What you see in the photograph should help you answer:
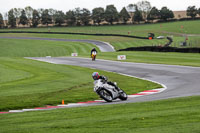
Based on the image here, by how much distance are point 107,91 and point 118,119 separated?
470cm

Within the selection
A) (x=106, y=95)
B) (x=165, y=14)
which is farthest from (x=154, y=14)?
(x=106, y=95)

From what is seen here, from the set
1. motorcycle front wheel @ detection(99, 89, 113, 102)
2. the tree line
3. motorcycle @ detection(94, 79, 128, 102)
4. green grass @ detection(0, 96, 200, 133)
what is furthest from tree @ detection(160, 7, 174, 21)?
green grass @ detection(0, 96, 200, 133)

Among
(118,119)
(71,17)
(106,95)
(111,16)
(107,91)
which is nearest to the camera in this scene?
(118,119)

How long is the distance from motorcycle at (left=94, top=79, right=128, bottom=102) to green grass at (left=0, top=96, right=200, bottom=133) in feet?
6.57

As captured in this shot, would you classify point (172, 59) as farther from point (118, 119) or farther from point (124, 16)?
point (124, 16)

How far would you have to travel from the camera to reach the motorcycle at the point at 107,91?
570 inches

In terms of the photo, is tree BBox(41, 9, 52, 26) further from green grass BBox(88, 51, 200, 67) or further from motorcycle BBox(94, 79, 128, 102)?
motorcycle BBox(94, 79, 128, 102)

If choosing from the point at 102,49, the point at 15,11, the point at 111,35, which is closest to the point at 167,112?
the point at 102,49

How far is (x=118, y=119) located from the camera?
32.9 ft

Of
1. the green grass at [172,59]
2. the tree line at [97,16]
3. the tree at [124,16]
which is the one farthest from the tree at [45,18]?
the green grass at [172,59]

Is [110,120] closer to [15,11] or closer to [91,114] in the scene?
[91,114]

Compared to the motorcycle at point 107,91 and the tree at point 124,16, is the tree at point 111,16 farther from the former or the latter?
the motorcycle at point 107,91

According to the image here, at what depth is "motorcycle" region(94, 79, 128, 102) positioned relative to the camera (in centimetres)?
1448

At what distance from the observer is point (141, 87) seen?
777 inches
